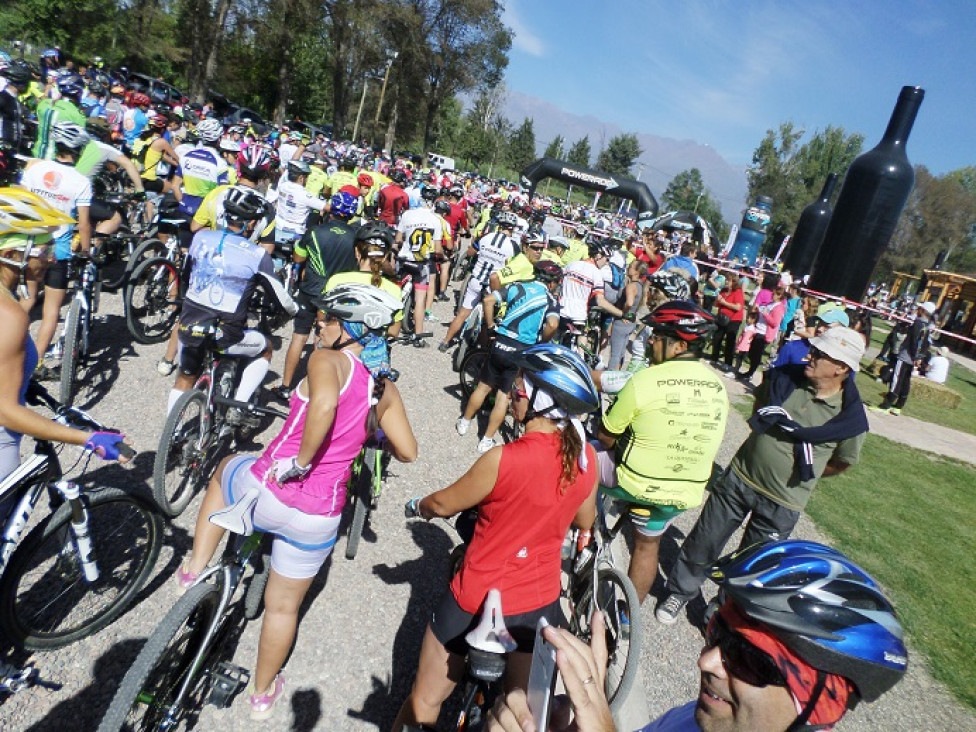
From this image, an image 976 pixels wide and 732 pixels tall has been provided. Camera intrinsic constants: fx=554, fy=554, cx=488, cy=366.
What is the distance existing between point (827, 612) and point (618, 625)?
2.35 meters

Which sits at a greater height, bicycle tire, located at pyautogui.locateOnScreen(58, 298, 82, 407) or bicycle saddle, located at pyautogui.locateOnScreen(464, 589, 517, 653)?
bicycle saddle, located at pyautogui.locateOnScreen(464, 589, 517, 653)

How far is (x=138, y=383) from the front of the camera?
5.66m

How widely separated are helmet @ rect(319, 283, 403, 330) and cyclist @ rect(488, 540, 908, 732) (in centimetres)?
206

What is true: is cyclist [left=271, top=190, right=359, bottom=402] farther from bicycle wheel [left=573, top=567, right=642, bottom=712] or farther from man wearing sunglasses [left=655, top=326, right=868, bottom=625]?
man wearing sunglasses [left=655, top=326, right=868, bottom=625]

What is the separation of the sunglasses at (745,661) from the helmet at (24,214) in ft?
10.5

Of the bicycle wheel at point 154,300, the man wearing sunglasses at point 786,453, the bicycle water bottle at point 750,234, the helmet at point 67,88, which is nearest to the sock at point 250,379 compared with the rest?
the bicycle wheel at point 154,300

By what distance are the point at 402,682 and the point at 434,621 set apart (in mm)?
1159

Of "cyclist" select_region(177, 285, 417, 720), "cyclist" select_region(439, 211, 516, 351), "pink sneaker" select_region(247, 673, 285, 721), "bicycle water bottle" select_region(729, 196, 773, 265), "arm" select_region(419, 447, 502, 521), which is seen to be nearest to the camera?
"arm" select_region(419, 447, 502, 521)

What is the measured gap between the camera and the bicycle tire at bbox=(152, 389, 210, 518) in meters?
3.85

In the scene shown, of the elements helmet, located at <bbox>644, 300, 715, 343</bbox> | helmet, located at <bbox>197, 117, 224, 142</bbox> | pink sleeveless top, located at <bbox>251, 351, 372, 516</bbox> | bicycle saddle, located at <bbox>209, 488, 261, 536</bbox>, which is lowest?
bicycle saddle, located at <bbox>209, 488, 261, 536</bbox>

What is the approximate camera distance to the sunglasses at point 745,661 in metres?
1.25

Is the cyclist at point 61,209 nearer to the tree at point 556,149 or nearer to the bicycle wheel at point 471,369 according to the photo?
the bicycle wheel at point 471,369

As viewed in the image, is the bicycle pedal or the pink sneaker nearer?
the bicycle pedal

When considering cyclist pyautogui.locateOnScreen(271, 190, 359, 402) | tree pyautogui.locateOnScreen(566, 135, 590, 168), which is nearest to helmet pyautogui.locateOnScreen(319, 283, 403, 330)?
cyclist pyautogui.locateOnScreen(271, 190, 359, 402)
